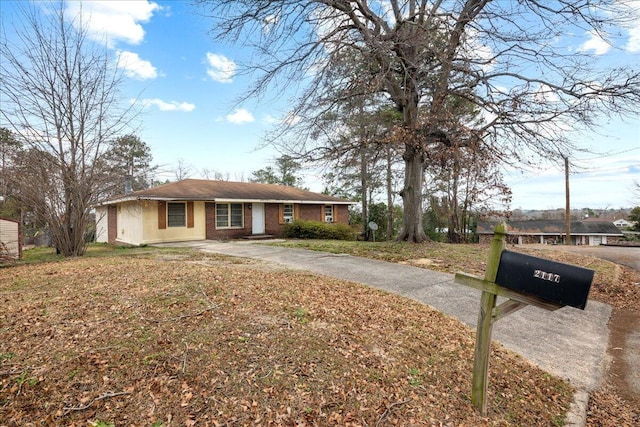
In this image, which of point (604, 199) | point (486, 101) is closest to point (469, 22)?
point (486, 101)

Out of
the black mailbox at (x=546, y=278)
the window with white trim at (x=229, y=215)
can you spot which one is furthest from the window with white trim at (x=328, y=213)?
the black mailbox at (x=546, y=278)

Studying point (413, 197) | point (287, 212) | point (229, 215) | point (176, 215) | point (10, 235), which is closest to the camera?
point (10, 235)

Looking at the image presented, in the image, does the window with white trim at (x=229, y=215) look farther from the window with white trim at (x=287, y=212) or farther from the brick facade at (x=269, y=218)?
the window with white trim at (x=287, y=212)

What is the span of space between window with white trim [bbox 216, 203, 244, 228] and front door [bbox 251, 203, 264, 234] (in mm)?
652

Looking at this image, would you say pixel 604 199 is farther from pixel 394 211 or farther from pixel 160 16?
pixel 160 16

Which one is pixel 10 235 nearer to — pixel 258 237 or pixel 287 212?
pixel 258 237

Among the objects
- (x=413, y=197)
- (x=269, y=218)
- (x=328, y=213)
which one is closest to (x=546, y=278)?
(x=413, y=197)

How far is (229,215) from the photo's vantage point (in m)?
17.2

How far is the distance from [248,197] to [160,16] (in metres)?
10.1

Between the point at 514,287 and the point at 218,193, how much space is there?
53.0ft

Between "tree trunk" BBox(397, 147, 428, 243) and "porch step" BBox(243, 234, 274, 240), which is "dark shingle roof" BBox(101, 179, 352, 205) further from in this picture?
"tree trunk" BBox(397, 147, 428, 243)

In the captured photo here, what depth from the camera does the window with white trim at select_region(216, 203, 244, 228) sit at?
1687 cm

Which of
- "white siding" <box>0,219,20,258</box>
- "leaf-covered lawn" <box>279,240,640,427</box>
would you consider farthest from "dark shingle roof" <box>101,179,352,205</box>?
"leaf-covered lawn" <box>279,240,640,427</box>

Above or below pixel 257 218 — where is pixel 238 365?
below
